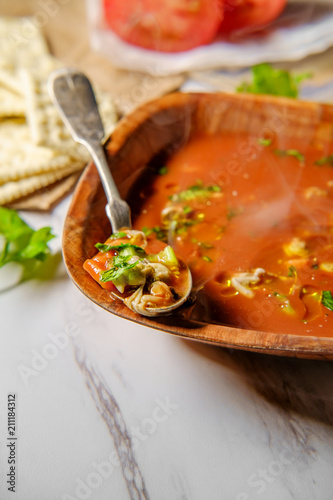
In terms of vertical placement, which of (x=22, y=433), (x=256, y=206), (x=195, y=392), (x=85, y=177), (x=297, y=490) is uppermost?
(x=85, y=177)

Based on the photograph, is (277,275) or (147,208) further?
(147,208)

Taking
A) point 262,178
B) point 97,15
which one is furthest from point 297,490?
point 97,15

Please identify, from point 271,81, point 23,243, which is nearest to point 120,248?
point 23,243

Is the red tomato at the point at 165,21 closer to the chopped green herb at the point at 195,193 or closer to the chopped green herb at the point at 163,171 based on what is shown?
the chopped green herb at the point at 163,171

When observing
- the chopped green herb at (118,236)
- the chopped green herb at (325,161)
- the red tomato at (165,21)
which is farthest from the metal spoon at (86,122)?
the red tomato at (165,21)

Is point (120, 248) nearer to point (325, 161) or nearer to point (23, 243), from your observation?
point (23, 243)

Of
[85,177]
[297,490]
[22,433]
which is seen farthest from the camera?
[85,177]

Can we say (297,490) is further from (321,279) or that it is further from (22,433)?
(22,433)

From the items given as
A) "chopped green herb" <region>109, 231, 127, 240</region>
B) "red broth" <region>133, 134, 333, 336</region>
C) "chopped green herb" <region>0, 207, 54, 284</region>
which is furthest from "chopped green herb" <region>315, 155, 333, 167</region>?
"chopped green herb" <region>0, 207, 54, 284</region>

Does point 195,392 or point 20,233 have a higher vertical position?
point 20,233
